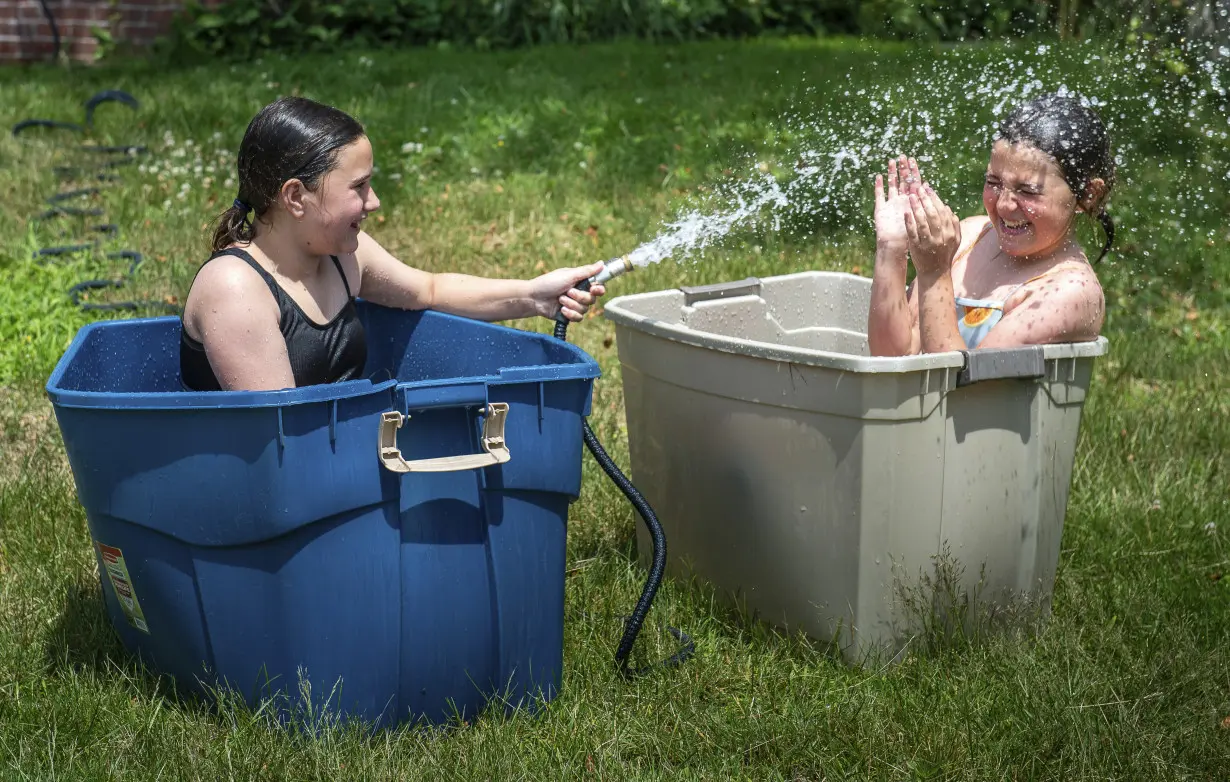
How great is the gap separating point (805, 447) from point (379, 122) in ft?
12.7

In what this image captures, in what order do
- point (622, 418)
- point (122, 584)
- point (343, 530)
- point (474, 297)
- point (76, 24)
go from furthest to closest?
point (76, 24), point (622, 418), point (474, 297), point (122, 584), point (343, 530)

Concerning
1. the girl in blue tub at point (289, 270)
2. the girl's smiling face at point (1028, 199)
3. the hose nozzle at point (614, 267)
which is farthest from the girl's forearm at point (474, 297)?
the girl's smiling face at point (1028, 199)

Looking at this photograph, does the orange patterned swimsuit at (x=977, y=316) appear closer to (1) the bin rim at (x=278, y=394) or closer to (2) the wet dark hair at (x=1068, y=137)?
(2) the wet dark hair at (x=1068, y=137)

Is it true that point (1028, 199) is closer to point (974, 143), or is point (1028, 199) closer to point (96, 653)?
point (96, 653)

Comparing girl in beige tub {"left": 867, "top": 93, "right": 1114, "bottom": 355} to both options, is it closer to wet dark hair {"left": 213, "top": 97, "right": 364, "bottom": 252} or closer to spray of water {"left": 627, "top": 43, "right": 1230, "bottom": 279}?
wet dark hair {"left": 213, "top": 97, "right": 364, "bottom": 252}

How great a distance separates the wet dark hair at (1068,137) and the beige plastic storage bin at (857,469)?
34cm

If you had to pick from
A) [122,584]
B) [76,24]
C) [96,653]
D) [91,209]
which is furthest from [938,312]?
[76,24]

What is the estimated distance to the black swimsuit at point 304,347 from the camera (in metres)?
2.17

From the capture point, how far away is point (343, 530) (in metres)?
1.83

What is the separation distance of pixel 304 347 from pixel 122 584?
49cm

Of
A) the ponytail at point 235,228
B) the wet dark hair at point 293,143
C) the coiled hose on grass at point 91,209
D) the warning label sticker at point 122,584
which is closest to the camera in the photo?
the warning label sticker at point 122,584

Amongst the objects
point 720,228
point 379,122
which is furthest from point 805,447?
point 379,122

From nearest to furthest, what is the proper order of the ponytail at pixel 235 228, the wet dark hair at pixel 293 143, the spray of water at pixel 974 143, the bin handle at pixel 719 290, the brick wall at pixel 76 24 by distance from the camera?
the wet dark hair at pixel 293 143, the ponytail at pixel 235 228, the bin handle at pixel 719 290, the spray of water at pixel 974 143, the brick wall at pixel 76 24

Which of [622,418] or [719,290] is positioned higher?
[719,290]
